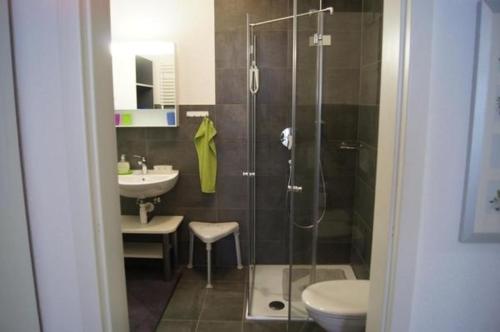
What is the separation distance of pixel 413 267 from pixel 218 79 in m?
2.35

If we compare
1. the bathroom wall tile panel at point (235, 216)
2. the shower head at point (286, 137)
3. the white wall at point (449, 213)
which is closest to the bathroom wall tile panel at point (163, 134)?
the bathroom wall tile panel at point (235, 216)

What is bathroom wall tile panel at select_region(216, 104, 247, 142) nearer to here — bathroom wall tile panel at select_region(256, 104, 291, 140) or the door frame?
bathroom wall tile panel at select_region(256, 104, 291, 140)

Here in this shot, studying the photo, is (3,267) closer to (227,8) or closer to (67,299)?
(67,299)

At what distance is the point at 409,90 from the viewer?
2.71 feet

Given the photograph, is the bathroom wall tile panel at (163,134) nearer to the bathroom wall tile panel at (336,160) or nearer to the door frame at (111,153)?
the bathroom wall tile panel at (336,160)

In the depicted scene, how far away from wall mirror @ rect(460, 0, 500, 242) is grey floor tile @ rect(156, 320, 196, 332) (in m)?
1.91

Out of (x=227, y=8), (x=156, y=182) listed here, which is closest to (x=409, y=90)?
(x=156, y=182)

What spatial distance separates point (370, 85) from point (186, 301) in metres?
2.14

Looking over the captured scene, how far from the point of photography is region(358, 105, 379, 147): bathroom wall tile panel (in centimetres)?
220

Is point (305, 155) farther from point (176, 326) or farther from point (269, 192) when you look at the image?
point (176, 326)

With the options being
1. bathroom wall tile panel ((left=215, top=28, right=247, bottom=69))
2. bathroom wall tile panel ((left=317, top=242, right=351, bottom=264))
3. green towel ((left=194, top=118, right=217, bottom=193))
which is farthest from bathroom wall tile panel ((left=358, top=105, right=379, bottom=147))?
green towel ((left=194, top=118, right=217, bottom=193))

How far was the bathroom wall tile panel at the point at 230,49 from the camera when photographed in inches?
111

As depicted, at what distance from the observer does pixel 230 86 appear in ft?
9.50

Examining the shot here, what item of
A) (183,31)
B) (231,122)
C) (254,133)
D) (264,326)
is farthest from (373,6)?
(264,326)
